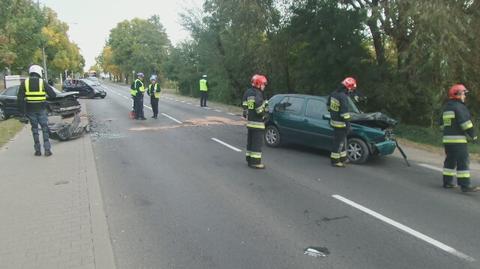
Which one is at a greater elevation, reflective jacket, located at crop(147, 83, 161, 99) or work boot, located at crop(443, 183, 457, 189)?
reflective jacket, located at crop(147, 83, 161, 99)

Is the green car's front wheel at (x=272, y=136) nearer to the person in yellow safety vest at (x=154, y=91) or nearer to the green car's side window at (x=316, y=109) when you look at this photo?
the green car's side window at (x=316, y=109)

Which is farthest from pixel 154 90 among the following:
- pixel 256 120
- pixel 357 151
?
pixel 357 151

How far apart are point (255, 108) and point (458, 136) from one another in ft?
12.7

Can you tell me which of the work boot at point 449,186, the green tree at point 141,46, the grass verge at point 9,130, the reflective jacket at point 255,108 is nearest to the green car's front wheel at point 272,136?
the reflective jacket at point 255,108

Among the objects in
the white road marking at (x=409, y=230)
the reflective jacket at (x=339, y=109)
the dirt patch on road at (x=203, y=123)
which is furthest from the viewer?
the dirt patch on road at (x=203, y=123)

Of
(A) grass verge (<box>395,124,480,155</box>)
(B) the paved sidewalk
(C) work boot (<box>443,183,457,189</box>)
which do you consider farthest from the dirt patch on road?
(C) work boot (<box>443,183,457,189</box>)

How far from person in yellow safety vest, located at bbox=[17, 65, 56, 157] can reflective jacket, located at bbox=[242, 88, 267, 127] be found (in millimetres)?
4545

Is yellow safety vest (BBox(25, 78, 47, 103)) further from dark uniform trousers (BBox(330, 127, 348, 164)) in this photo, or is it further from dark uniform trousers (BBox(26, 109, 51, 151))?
dark uniform trousers (BBox(330, 127, 348, 164))

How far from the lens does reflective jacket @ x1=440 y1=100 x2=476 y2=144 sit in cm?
786

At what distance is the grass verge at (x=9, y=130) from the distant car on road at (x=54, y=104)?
3.79 feet

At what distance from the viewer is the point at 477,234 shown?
583 cm

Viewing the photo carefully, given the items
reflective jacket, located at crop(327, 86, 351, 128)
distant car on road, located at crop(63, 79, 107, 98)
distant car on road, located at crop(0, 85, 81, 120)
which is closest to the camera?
reflective jacket, located at crop(327, 86, 351, 128)

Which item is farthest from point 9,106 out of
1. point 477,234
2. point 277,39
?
point 477,234

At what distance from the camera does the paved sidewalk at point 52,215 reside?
15.9 feet
